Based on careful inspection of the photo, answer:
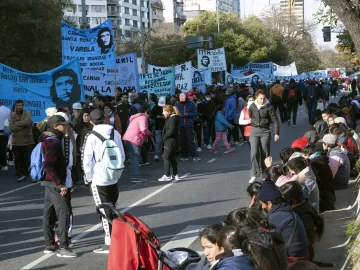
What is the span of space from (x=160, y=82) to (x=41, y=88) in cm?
829

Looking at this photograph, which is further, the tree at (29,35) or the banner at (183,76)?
the tree at (29,35)

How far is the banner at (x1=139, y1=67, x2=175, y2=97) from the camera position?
23.7 m

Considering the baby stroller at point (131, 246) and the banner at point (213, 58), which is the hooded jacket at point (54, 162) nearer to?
the baby stroller at point (131, 246)

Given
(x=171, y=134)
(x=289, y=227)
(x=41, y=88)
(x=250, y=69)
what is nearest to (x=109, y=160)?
(x=289, y=227)

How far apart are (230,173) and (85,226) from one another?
5.78 m

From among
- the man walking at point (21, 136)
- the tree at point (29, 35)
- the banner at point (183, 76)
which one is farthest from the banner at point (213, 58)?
the man walking at point (21, 136)

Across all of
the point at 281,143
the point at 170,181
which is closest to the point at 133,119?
the point at 170,181

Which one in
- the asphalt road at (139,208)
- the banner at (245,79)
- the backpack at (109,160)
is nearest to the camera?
the backpack at (109,160)

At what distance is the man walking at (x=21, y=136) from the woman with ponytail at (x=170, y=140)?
9.65 feet

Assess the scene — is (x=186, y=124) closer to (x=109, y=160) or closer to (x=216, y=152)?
(x=216, y=152)

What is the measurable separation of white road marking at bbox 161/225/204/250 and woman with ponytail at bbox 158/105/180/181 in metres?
4.56

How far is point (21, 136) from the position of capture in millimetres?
15336

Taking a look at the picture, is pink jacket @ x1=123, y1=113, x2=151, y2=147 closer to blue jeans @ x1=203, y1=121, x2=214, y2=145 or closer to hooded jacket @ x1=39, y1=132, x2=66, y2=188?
hooded jacket @ x1=39, y1=132, x2=66, y2=188

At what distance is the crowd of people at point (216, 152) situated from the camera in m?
5.43
